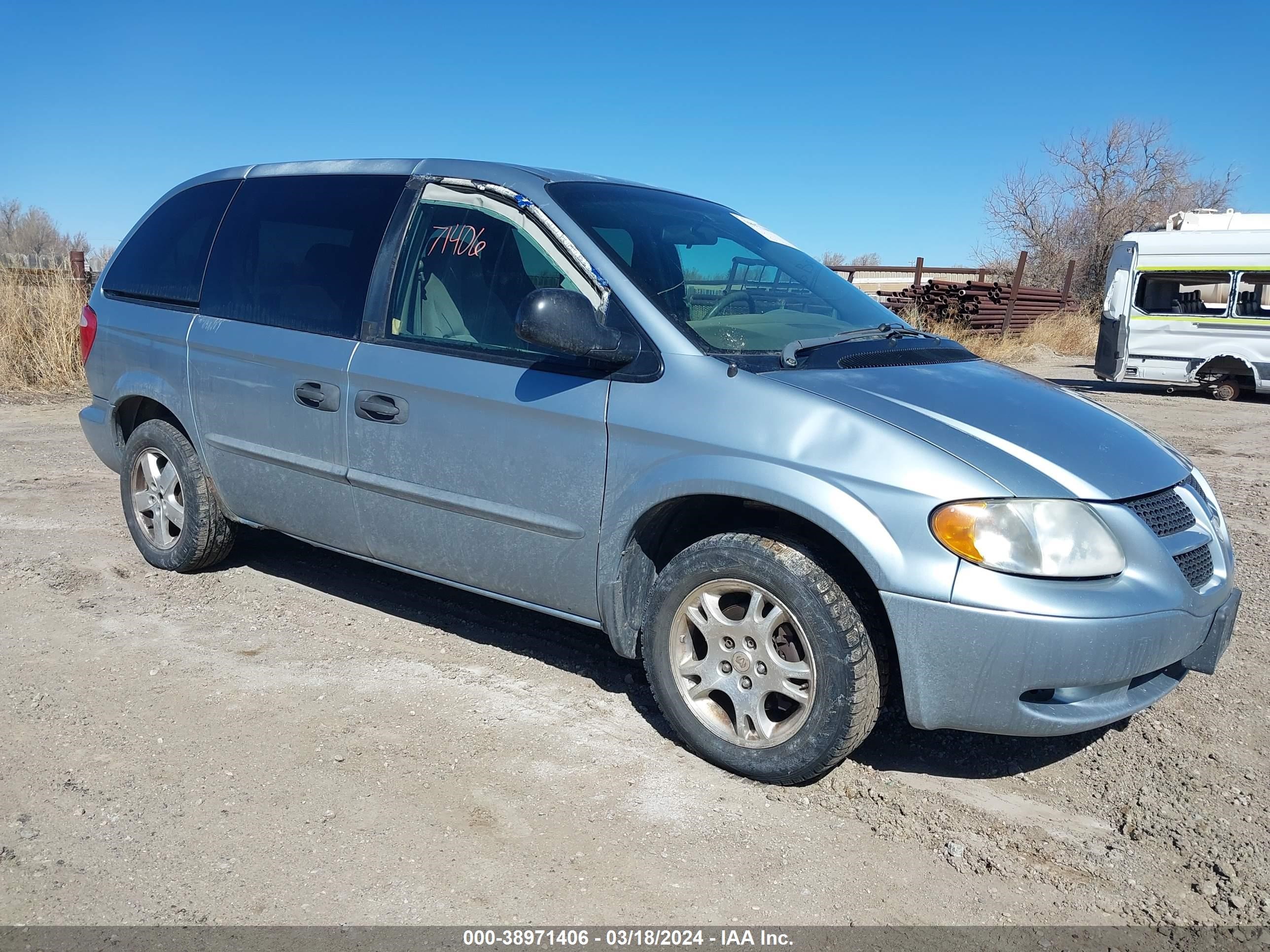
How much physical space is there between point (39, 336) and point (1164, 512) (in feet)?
42.1

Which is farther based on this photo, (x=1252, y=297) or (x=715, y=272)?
(x=1252, y=297)

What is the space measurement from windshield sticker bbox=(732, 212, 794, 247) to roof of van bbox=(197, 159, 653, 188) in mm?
446

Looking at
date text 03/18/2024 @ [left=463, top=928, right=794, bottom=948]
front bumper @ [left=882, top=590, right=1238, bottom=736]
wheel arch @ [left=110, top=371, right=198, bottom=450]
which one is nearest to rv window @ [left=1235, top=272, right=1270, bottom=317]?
front bumper @ [left=882, top=590, right=1238, bottom=736]

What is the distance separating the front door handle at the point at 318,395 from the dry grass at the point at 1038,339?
17990 mm

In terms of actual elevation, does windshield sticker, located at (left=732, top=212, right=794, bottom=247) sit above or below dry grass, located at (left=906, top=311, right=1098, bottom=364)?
above

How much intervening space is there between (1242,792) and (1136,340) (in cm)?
1444

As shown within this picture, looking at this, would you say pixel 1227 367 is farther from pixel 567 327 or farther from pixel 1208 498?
pixel 567 327

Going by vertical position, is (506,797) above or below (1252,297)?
below

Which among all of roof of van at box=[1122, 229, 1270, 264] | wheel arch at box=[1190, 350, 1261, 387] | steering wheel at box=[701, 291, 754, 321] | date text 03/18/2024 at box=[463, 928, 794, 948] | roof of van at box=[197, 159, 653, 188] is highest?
roof of van at box=[1122, 229, 1270, 264]

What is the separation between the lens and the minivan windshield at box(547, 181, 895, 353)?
3506 mm

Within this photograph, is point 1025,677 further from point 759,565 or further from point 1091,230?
point 1091,230

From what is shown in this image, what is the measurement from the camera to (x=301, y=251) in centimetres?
435

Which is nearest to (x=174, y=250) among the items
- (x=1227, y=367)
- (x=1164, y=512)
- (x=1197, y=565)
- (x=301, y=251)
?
(x=301, y=251)

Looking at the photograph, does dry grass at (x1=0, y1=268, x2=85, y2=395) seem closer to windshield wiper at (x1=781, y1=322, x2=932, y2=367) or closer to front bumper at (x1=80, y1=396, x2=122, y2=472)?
front bumper at (x1=80, y1=396, x2=122, y2=472)
